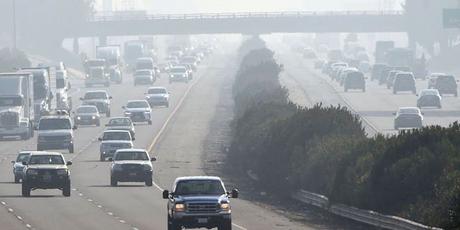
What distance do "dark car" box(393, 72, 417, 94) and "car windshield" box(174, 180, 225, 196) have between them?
98256mm

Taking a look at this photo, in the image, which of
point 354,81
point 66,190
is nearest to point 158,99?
point 354,81

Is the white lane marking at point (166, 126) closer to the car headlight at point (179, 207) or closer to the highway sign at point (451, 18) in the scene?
the car headlight at point (179, 207)

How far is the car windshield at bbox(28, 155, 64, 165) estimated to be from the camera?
5629 centimetres

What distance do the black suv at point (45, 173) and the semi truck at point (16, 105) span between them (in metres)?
36.6

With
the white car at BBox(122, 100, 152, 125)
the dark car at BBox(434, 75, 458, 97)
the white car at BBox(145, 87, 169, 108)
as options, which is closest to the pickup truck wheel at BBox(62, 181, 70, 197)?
the white car at BBox(122, 100, 152, 125)

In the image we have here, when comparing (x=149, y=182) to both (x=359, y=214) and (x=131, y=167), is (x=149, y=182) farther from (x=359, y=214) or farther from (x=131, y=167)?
(x=359, y=214)

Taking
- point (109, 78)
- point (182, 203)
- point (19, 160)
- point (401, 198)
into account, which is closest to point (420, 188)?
point (401, 198)

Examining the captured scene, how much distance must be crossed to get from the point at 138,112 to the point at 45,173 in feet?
168

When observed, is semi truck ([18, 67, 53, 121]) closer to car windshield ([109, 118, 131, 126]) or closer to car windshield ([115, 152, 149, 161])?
car windshield ([109, 118, 131, 126])

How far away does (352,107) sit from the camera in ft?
389

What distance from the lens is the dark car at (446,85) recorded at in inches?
5251

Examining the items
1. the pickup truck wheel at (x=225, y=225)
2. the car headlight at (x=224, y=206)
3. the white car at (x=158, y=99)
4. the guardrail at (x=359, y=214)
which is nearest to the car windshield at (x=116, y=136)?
the guardrail at (x=359, y=214)

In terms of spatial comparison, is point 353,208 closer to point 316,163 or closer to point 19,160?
point 316,163

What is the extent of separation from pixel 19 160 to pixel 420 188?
76.3 ft
